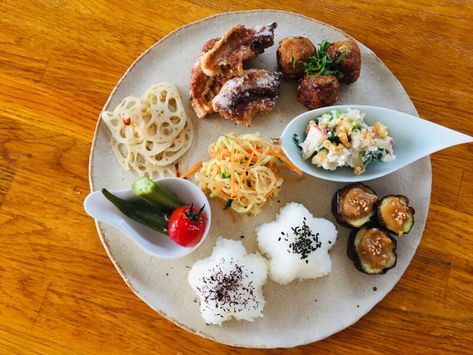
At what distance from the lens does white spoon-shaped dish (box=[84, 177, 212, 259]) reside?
286 cm


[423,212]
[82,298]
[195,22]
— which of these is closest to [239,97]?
[195,22]

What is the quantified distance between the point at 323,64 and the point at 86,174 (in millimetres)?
1747

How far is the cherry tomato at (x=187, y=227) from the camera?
2.83 meters

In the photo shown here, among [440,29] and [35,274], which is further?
[440,29]

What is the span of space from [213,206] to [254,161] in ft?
1.31

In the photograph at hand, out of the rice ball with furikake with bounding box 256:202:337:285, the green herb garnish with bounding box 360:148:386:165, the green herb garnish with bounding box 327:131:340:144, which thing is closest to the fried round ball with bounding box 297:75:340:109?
the green herb garnish with bounding box 327:131:340:144

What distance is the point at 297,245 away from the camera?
3.03 metres

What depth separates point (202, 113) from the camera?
3219 millimetres

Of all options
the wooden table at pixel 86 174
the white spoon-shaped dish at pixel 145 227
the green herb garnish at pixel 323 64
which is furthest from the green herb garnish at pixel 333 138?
the wooden table at pixel 86 174

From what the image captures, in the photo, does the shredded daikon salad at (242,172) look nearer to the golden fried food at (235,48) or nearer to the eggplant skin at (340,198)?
the eggplant skin at (340,198)

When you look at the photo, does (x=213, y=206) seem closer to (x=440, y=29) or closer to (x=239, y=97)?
(x=239, y=97)

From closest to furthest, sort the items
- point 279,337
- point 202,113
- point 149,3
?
point 279,337 → point 202,113 → point 149,3

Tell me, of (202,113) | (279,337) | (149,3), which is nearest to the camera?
(279,337)

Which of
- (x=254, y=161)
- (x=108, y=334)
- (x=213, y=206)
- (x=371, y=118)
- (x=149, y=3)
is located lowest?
(x=108, y=334)
